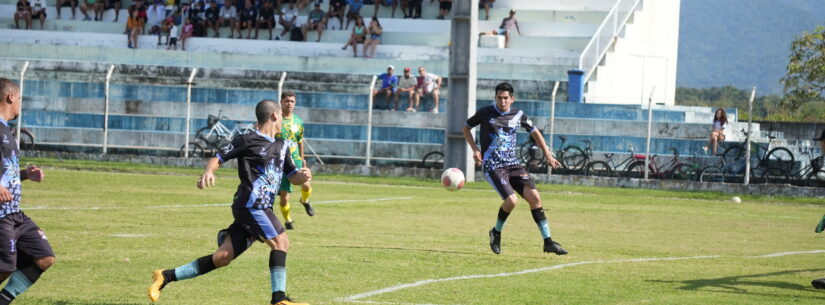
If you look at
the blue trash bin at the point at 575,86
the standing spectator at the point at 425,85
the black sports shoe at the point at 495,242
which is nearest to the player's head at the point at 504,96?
the black sports shoe at the point at 495,242

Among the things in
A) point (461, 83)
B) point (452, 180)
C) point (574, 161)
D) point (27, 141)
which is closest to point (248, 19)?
point (27, 141)

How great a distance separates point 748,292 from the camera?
11219 mm

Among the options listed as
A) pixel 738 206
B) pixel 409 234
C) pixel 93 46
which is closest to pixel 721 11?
pixel 93 46

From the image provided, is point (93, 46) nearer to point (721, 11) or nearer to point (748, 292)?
point (748, 292)

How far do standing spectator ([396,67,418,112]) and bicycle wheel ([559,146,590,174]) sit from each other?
17.0 feet

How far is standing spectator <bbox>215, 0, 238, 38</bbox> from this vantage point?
146 ft

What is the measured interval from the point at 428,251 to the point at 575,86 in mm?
22329

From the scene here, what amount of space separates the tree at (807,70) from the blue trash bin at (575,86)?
76.0 feet

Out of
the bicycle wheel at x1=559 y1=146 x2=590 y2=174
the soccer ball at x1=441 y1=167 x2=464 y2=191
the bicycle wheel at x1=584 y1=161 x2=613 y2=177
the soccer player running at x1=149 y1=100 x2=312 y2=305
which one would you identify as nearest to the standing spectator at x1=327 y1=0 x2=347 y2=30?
the bicycle wheel at x1=559 y1=146 x2=590 y2=174

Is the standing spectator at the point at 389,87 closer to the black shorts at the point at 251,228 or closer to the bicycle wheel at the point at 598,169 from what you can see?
the bicycle wheel at the point at 598,169

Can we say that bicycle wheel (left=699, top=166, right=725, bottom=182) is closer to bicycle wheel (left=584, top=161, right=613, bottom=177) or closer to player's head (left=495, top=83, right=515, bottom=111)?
bicycle wheel (left=584, top=161, right=613, bottom=177)

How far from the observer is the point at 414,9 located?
43.8 m

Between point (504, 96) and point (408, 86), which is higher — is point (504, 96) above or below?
below

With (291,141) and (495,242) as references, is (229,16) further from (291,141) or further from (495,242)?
(495,242)
